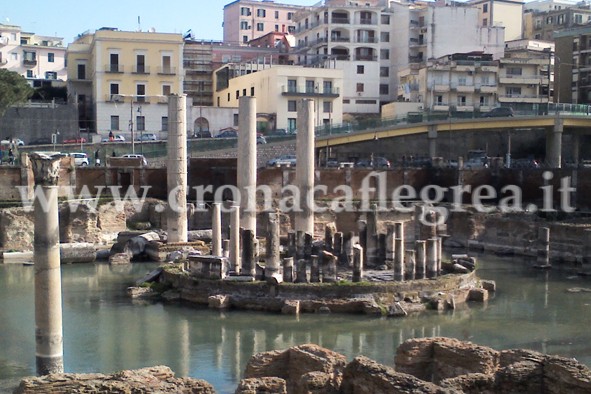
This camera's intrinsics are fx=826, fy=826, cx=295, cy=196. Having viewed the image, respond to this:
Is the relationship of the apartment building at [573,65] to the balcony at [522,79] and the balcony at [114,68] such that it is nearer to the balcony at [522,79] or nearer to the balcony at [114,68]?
the balcony at [522,79]

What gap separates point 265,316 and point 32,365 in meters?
8.65

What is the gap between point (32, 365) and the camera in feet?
70.5

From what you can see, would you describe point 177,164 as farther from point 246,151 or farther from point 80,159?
point 80,159

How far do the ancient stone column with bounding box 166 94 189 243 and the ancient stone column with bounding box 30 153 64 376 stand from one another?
1735 cm

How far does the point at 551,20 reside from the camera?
91.6 m

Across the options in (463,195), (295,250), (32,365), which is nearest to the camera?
(32,365)

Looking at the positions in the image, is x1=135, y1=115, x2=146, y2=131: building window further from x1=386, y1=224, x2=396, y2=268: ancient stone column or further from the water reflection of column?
the water reflection of column

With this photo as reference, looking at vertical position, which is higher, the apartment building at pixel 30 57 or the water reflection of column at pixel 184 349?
the apartment building at pixel 30 57

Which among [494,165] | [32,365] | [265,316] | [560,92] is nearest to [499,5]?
[560,92]

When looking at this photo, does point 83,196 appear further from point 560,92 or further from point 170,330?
point 560,92

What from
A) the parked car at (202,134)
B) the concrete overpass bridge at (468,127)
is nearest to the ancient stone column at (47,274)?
the concrete overpass bridge at (468,127)

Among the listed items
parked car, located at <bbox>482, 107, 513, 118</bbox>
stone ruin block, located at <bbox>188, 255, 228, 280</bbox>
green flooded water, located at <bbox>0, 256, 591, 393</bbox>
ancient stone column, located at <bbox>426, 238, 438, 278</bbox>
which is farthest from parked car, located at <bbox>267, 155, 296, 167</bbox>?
stone ruin block, located at <bbox>188, 255, 228, 280</bbox>

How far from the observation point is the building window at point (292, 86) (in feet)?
225

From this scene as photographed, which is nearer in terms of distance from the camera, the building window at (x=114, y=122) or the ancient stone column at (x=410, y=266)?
the ancient stone column at (x=410, y=266)
